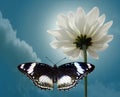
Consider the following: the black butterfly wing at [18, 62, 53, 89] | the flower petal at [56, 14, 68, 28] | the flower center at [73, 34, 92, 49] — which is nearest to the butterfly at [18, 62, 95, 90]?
the black butterfly wing at [18, 62, 53, 89]

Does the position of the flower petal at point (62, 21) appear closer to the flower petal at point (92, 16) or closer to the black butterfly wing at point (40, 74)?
the flower petal at point (92, 16)

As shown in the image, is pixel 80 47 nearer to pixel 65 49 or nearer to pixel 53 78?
pixel 65 49

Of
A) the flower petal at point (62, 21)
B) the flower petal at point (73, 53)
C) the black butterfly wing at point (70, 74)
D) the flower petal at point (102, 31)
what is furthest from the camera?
the flower petal at point (73, 53)

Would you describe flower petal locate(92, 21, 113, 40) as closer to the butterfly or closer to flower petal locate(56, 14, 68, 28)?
flower petal locate(56, 14, 68, 28)

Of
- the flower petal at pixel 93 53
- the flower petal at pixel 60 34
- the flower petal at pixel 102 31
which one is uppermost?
the flower petal at pixel 102 31

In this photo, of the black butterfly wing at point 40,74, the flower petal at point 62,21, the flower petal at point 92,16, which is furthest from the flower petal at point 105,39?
the black butterfly wing at point 40,74

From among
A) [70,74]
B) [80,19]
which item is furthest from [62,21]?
[70,74]

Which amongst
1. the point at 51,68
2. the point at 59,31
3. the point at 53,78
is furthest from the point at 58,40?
the point at 53,78
